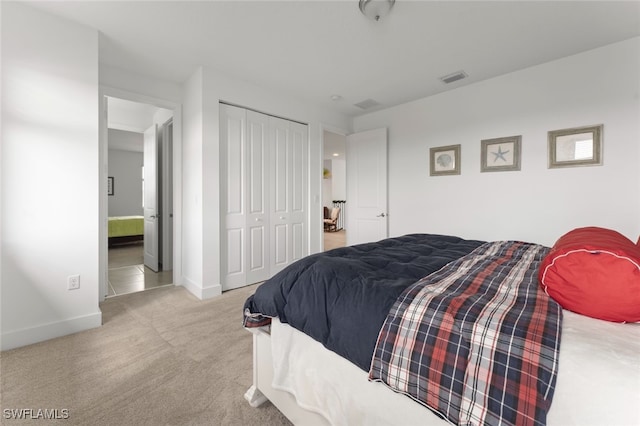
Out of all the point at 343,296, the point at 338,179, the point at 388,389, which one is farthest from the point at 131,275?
the point at 338,179

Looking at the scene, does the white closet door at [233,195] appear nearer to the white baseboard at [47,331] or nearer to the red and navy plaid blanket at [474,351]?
the white baseboard at [47,331]

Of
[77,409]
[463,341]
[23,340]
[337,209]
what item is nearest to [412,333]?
[463,341]

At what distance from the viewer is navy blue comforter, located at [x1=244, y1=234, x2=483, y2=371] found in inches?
40.5

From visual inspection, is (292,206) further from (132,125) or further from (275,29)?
(132,125)

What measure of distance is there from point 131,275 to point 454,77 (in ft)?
16.3

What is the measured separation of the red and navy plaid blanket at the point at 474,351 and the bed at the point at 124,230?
6.88 meters

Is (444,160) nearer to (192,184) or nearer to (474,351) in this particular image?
(192,184)

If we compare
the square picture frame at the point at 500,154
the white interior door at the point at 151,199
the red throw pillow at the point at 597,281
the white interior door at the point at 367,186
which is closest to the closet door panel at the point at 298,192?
the white interior door at the point at 367,186

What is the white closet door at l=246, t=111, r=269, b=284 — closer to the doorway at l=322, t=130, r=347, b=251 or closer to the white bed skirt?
the white bed skirt

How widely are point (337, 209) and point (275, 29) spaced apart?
677 centimetres

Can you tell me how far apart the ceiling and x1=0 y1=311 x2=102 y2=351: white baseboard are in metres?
2.44

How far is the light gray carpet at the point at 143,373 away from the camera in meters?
1.43

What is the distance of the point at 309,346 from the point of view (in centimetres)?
123

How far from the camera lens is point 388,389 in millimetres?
979
